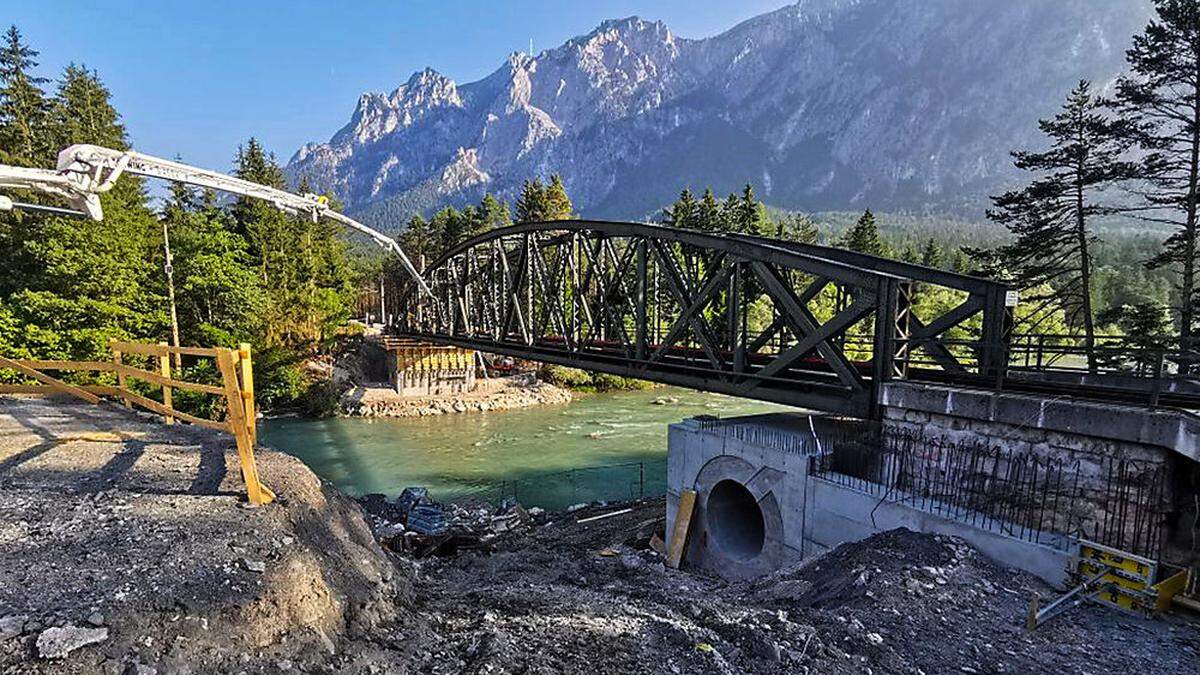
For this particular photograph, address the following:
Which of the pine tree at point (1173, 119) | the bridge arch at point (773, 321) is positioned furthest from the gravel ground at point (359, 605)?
the pine tree at point (1173, 119)

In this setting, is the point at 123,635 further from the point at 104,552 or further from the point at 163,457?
the point at 163,457

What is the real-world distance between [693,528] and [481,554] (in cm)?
466

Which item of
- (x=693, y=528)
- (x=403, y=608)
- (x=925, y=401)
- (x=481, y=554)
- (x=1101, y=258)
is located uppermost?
(x=1101, y=258)

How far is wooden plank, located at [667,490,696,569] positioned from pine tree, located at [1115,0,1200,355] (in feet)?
48.6

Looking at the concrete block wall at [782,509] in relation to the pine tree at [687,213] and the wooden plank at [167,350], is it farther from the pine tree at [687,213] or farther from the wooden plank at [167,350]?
the pine tree at [687,213]

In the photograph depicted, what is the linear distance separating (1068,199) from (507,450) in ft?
83.4

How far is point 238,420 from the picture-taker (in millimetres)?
5973

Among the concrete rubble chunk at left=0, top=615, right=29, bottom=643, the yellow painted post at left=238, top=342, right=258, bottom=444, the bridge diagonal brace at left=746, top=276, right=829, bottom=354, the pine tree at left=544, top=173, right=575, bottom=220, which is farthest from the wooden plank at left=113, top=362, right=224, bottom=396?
the pine tree at left=544, top=173, right=575, bottom=220

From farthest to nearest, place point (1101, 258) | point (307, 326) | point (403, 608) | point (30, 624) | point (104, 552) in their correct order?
point (1101, 258), point (307, 326), point (403, 608), point (104, 552), point (30, 624)

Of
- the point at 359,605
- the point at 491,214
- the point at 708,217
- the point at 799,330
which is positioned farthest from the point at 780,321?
the point at 491,214

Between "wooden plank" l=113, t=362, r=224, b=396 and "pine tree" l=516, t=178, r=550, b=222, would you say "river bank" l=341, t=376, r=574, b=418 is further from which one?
"wooden plank" l=113, t=362, r=224, b=396

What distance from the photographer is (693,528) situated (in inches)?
489

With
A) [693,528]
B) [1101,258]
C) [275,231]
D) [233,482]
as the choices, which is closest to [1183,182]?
[693,528]

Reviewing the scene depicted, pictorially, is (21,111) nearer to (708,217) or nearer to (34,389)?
(34,389)
